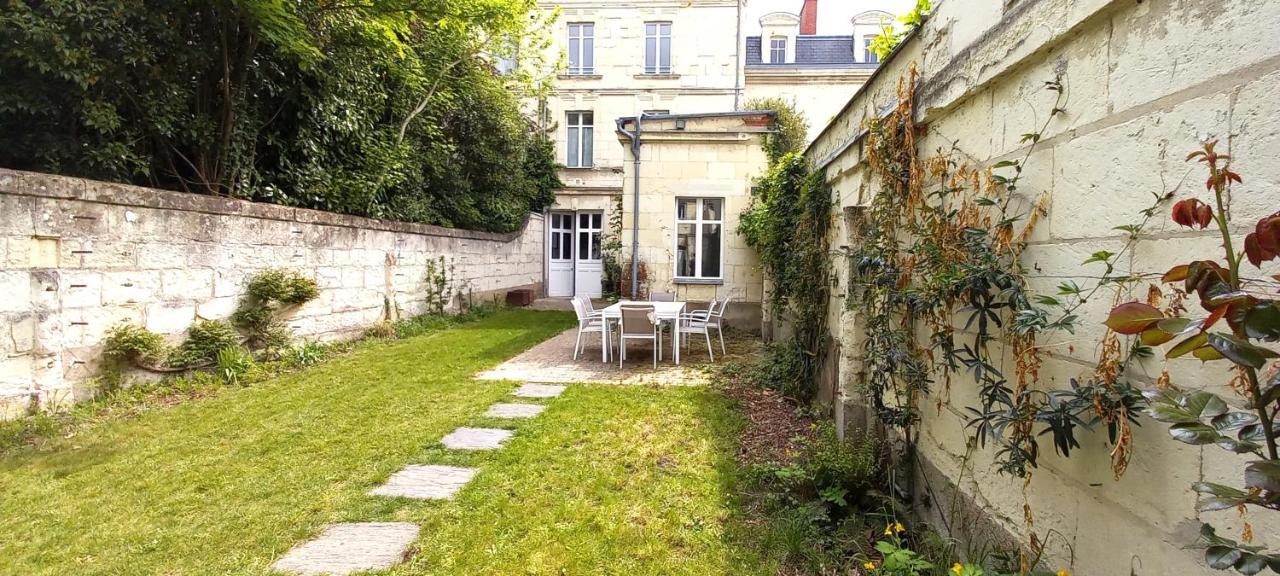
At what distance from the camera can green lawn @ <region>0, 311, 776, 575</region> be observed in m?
2.39

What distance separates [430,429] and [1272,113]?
4265mm

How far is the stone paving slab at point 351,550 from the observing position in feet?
7.55

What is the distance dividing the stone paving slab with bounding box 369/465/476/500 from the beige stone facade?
234 inches

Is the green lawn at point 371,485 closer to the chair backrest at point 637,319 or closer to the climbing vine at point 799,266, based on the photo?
the climbing vine at point 799,266

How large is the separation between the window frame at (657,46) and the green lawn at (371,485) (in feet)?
40.6

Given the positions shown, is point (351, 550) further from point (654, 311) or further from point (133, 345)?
point (654, 311)

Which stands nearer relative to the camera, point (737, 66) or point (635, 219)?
point (635, 219)

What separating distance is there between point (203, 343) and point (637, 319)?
4.12 meters

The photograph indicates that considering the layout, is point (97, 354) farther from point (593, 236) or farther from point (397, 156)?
point (593, 236)

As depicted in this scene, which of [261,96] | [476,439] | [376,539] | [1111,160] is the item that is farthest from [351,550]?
[261,96]

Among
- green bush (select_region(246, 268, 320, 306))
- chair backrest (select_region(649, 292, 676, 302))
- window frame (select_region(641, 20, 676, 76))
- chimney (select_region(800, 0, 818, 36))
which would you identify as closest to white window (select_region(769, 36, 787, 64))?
chimney (select_region(800, 0, 818, 36))

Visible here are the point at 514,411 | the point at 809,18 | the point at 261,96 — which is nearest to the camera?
the point at 514,411

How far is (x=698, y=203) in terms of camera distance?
8.98m

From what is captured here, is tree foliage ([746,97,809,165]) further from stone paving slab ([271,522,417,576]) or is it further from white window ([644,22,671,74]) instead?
stone paving slab ([271,522,417,576])
